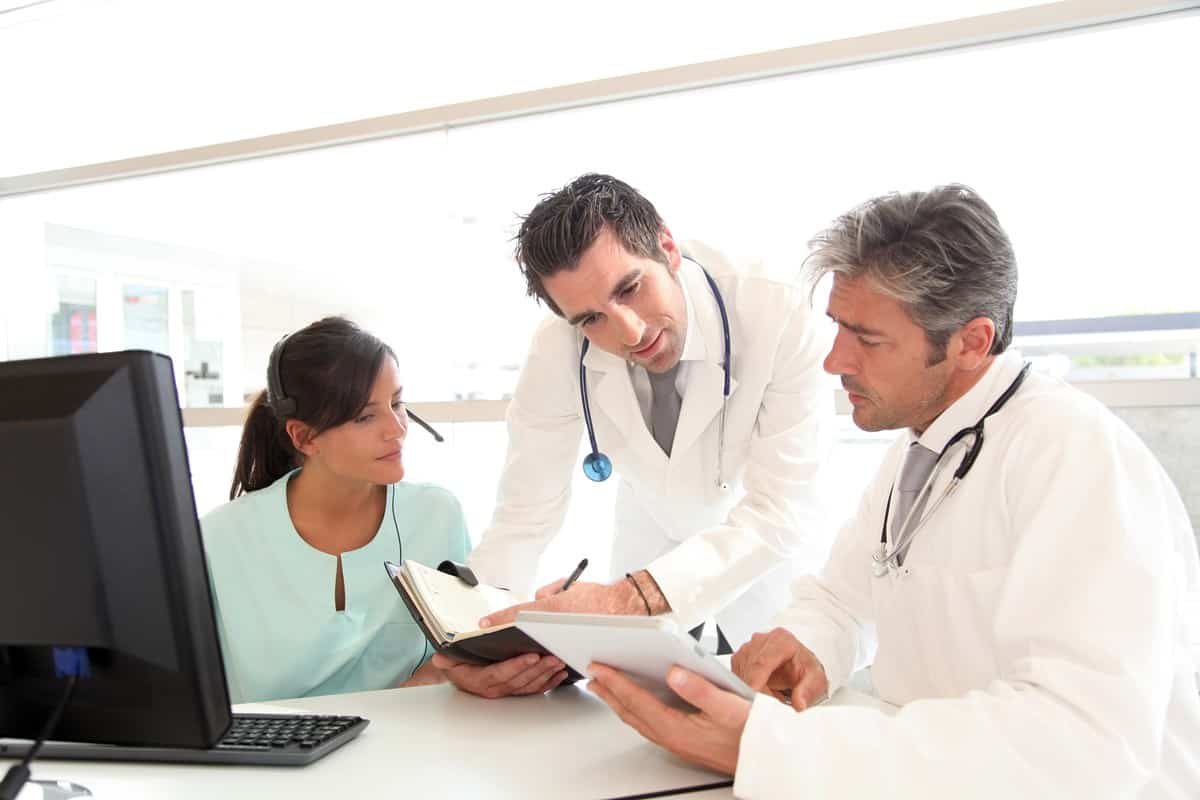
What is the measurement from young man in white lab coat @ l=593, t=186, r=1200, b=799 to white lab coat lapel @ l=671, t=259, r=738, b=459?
41 centimetres

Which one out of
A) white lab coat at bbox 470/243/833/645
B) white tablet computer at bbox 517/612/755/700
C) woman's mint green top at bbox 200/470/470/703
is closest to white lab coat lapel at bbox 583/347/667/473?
white lab coat at bbox 470/243/833/645

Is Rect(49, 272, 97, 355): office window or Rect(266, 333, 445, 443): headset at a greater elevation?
Rect(49, 272, 97, 355): office window

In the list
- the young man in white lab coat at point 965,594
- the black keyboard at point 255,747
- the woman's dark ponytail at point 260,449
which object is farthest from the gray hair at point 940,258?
the woman's dark ponytail at point 260,449

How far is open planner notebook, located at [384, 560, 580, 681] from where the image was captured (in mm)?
1269

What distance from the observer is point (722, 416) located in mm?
1883

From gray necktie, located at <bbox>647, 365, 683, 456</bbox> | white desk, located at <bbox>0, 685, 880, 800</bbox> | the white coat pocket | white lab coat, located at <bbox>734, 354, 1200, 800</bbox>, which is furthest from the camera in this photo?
gray necktie, located at <bbox>647, 365, 683, 456</bbox>

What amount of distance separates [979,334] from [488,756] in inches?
→ 30.7

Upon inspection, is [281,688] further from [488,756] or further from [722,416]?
[722,416]

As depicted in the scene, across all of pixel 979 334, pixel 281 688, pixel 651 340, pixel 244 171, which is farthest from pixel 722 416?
pixel 244 171

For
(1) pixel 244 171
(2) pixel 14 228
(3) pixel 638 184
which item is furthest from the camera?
(2) pixel 14 228

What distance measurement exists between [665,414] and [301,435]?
27.1 inches

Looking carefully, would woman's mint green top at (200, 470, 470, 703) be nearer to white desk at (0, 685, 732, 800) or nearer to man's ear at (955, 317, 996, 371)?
white desk at (0, 685, 732, 800)

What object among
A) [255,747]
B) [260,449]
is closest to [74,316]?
[260,449]

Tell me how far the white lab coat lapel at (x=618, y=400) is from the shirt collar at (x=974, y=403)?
72cm
